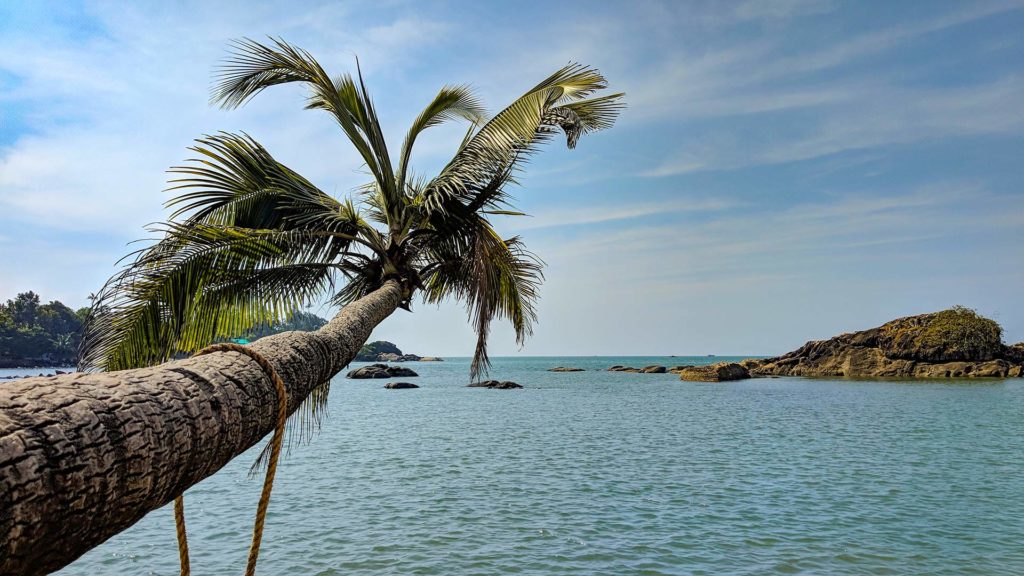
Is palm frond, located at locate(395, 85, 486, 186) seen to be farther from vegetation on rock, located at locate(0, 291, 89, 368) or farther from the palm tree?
vegetation on rock, located at locate(0, 291, 89, 368)

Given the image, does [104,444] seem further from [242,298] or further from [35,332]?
[35,332]

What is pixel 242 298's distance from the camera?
8.03m

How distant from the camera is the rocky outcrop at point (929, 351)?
2297 inches

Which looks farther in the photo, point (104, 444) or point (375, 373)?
point (375, 373)

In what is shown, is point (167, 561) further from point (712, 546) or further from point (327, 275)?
point (712, 546)

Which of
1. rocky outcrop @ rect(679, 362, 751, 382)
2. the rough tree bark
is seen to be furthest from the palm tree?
rocky outcrop @ rect(679, 362, 751, 382)

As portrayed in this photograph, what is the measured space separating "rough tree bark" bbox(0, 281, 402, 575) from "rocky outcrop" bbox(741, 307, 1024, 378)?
70474mm

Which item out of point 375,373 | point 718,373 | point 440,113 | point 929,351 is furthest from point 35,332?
point 929,351

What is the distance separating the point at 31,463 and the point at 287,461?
19908 millimetres

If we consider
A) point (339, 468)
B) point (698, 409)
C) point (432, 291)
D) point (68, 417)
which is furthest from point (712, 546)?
point (698, 409)

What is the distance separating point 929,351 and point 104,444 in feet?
238

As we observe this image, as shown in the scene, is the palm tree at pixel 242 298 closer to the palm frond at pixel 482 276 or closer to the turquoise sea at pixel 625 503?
the palm frond at pixel 482 276

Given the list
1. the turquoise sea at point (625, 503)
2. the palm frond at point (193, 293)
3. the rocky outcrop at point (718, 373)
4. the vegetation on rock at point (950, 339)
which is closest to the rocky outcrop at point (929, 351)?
the vegetation on rock at point (950, 339)

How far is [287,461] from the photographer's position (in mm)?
19641
